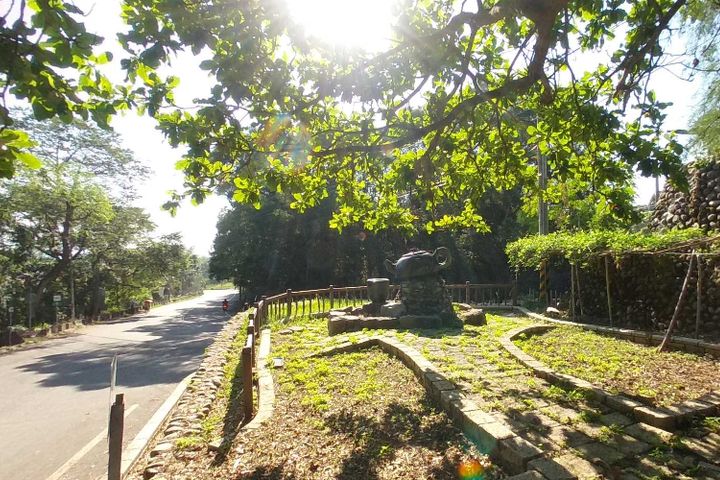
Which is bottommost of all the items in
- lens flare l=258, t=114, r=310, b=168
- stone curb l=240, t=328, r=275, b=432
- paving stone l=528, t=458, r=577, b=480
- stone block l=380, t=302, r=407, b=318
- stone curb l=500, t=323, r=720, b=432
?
stone curb l=240, t=328, r=275, b=432

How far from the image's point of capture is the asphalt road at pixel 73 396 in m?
6.90

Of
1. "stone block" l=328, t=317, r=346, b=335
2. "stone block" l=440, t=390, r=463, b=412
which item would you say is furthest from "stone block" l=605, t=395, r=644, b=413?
"stone block" l=328, t=317, r=346, b=335

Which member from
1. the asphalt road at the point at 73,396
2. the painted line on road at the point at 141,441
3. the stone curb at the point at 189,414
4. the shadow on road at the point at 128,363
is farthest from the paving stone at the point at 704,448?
the shadow on road at the point at 128,363

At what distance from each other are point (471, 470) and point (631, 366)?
3.87 m

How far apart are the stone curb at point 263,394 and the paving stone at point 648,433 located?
402 centimetres

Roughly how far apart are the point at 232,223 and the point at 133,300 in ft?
76.5

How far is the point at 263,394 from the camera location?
6309 millimetres

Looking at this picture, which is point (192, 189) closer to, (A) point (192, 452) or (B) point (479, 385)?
(A) point (192, 452)

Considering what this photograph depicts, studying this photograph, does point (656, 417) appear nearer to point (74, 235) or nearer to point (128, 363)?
point (128, 363)

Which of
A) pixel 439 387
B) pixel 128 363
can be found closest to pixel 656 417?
pixel 439 387

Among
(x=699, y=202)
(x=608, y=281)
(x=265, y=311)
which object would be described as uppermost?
(x=699, y=202)

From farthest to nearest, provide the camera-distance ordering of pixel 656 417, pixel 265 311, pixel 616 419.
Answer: pixel 265 311 → pixel 616 419 → pixel 656 417

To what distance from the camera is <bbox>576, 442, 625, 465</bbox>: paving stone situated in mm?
3561

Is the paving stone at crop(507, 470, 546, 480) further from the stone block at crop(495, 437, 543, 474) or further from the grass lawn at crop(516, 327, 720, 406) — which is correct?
the grass lawn at crop(516, 327, 720, 406)
